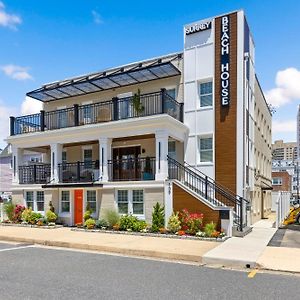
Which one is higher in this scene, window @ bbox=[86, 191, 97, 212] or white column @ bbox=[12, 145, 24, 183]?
white column @ bbox=[12, 145, 24, 183]

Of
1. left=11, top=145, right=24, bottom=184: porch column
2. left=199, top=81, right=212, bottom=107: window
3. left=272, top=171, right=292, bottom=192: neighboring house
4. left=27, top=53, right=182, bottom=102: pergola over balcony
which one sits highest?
left=27, top=53, right=182, bottom=102: pergola over balcony

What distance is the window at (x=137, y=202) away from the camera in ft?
56.2

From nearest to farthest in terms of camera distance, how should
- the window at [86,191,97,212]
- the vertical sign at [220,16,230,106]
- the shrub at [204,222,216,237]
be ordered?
the shrub at [204,222,216,237], the vertical sign at [220,16,230,106], the window at [86,191,97,212]

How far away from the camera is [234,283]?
7.61 m

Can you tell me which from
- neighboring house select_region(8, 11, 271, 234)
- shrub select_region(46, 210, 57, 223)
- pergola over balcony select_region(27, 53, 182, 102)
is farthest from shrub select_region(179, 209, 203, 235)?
pergola over balcony select_region(27, 53, 182, 102)

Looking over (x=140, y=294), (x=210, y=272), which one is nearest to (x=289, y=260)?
(x=210, y=272)

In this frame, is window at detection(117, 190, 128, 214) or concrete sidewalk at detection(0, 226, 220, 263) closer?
concrete sidewalk at detection(0, 226, 220, 263)

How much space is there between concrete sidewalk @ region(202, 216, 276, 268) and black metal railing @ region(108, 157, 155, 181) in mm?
6519

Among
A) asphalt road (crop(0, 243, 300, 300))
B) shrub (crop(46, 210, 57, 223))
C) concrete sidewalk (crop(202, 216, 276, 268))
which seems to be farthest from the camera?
shrub (crop(46, 210, 57, 223))

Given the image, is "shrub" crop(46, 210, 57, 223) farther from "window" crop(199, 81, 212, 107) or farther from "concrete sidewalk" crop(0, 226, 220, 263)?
"window" crop(199, 81, 212, 107)

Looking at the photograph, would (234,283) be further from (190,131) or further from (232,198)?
(190,131)

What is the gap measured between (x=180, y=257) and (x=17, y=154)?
1552 cm

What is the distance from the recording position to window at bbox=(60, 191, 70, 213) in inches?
777

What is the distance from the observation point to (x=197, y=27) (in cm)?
1861
